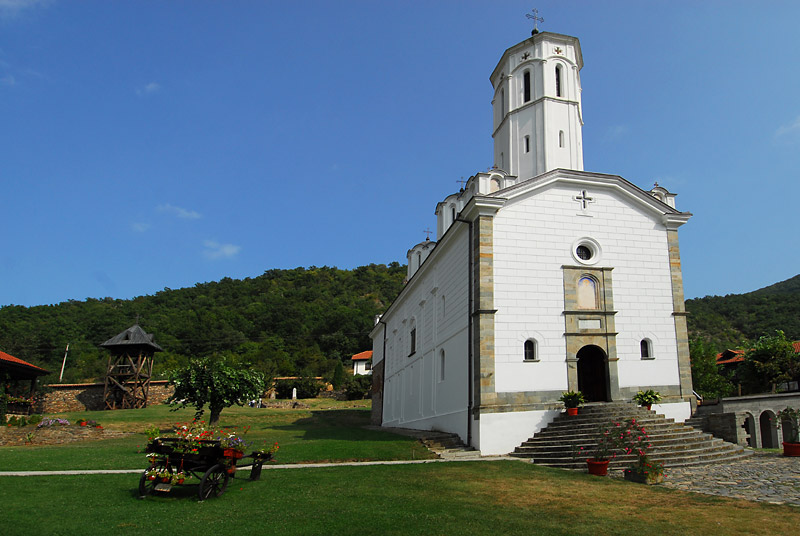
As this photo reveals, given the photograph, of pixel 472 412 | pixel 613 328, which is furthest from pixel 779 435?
pixel 472 412

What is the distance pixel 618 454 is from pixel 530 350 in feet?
16.3

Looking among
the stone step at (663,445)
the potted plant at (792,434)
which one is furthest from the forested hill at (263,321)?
the stone step at (663,445)

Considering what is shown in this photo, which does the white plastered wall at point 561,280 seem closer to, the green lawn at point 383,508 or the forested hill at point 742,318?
the green lawn at point 383,508

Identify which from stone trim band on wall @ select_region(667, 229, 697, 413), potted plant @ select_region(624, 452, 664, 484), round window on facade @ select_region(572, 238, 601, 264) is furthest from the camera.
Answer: round window on facade @ select_region(572, 238, 601, 264)

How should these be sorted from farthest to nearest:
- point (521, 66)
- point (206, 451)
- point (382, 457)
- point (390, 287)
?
point (390, 287) → point (521, 66) → point (382, 457) → point (206, 451)

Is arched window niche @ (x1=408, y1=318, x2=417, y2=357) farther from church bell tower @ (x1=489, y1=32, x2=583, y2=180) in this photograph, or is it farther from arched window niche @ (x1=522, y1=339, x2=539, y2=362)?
arched window niche @ (x1=522, y1=339, x2=539, y2=362)

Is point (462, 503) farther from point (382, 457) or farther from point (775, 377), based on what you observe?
point (775, 377)

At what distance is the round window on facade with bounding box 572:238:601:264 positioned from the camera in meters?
19.7

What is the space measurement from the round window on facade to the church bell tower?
3808 mm

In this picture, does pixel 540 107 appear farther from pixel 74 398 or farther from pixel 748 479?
pixel 74 398

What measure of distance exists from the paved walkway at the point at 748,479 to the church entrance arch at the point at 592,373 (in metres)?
4.90

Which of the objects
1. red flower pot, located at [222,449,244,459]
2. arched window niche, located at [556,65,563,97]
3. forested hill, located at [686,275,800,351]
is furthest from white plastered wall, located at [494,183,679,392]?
forested hill, located at [686,275,800,351]

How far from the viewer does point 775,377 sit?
1191 inches

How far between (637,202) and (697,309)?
59465mm
